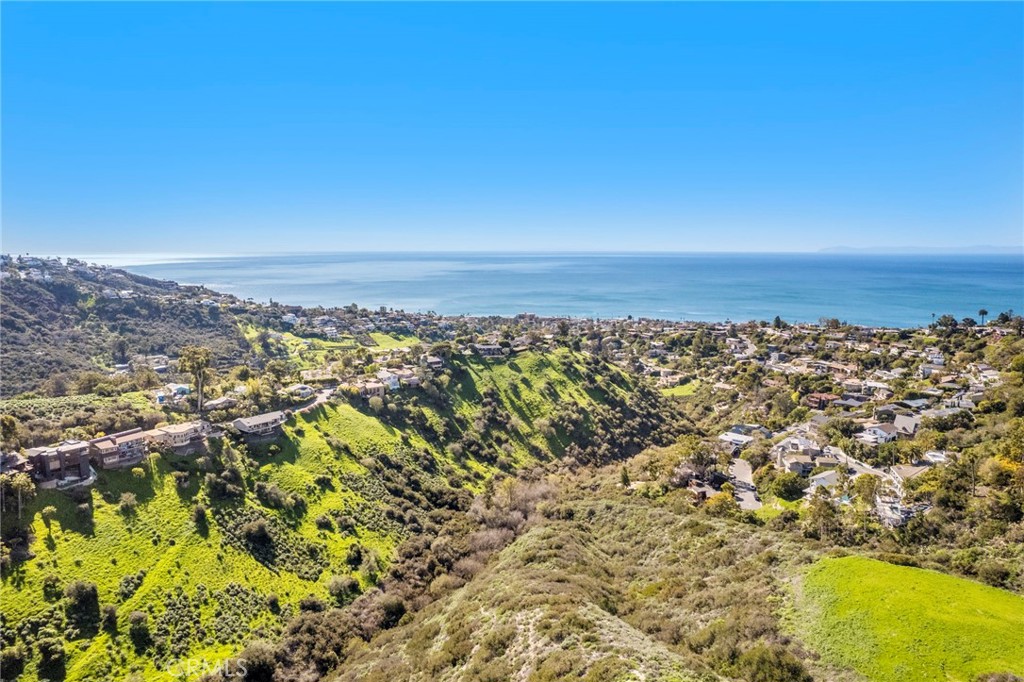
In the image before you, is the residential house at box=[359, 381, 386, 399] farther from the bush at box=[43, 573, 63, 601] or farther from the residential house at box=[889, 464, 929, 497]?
the residential house at box=[889, 464, 929, 497]

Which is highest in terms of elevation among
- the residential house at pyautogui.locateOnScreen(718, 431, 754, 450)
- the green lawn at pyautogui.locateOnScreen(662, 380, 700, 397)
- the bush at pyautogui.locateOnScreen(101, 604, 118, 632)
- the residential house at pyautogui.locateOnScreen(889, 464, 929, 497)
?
the residential house at pyautogui.locateOnScreen(889, 464, 929, 497)

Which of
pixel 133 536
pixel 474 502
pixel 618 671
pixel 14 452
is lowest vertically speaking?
pixel 474 502

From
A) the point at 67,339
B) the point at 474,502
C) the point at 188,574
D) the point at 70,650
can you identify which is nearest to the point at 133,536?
the point at 188,574

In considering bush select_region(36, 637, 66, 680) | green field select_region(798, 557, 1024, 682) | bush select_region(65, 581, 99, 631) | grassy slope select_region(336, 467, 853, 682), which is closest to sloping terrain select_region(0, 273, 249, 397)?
bush select_region(65, 581, 99, 631)

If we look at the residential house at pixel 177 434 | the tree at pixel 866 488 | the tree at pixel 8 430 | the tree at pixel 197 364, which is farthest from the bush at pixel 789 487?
the tree at pixel 8 430

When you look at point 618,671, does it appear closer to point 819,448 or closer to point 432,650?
point 432,650

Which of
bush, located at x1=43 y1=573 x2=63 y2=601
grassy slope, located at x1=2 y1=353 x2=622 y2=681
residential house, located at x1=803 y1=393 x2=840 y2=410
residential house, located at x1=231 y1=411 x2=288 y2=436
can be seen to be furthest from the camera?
residential house, located at x1=803 y1=393 x2=840 y2=410

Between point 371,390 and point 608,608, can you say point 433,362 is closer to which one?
point 371,390
